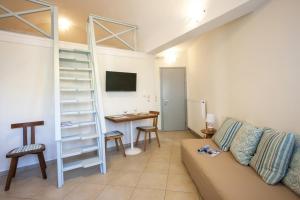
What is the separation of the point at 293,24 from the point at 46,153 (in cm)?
412

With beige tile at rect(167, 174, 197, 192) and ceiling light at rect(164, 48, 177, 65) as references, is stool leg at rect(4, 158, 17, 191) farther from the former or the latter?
ceiling light at rect(164, 48, 177, 65)

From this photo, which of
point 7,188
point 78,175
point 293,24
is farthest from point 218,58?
point 7,188

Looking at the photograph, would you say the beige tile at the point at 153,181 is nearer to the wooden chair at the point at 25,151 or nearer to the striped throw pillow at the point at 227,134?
the striped throw pillow at the point at 227,134

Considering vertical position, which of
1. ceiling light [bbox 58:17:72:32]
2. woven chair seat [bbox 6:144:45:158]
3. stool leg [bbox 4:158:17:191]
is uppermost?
ceiling light [bbox 58:17:72:32]

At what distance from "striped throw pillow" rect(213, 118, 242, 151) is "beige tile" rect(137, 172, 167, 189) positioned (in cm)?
101

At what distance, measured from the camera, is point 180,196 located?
2109 mm

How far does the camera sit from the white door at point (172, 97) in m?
5.47

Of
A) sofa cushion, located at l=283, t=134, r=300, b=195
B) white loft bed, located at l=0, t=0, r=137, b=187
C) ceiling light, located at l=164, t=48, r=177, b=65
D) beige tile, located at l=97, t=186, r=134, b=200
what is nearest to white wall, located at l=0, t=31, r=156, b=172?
white loft bed, located at l=0, t=0, r=137, b=187

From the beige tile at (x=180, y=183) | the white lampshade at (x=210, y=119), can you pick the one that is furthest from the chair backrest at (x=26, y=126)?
the white lampshade at (x=210, y=119)

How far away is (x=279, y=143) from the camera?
1.67m

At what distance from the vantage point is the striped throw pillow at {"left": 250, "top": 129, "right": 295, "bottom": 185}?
1.57m

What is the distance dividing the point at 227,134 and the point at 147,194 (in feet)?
4.85

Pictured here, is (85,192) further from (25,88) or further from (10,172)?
(25,88)

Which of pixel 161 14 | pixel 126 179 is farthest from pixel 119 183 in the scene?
pixel 161 14
